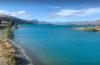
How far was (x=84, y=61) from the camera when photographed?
17.8 metres

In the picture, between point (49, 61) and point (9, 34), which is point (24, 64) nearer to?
point (49, 61)

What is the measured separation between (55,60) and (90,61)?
7.22 ft

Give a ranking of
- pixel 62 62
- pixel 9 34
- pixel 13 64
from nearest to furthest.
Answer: pixel 13 64, pixel 62 62, pixel 9 34

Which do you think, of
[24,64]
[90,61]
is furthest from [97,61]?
[24,64]

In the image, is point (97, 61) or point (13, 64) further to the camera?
point (97, 61)

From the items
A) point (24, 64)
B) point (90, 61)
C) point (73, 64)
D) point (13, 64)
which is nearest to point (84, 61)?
point (90, 61)

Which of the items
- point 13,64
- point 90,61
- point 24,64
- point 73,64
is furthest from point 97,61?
point 13,64

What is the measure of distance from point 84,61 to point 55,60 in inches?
71.4

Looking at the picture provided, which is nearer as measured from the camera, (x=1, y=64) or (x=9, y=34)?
(x=1, y=64)

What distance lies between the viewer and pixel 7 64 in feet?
46.9

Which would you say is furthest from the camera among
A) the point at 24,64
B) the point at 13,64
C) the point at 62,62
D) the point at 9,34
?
the point at 9,34

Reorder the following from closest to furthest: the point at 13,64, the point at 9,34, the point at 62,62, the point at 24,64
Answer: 1. the point at 13,64
2. the point at 24,64
3. the point at 62,62
4. the point at 9,34

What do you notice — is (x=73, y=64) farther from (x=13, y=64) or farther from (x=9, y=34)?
(x=9, y=34)

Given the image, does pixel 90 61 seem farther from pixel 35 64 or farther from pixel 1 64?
pixel 1 64
